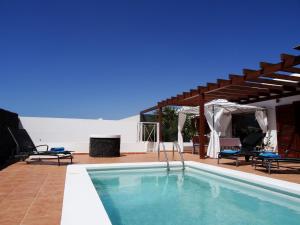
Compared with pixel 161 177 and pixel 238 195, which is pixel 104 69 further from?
pixel 238 195

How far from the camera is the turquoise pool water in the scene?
148 inches

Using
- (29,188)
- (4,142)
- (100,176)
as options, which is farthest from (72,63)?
(29,188)

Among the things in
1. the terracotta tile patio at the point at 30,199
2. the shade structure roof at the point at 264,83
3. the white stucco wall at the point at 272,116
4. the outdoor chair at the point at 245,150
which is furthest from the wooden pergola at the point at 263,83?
the terracotta tile patio at the point at 30,199

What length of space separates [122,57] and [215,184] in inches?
460

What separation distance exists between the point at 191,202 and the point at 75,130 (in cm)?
1175

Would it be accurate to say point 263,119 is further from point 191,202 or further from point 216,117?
point 191,202

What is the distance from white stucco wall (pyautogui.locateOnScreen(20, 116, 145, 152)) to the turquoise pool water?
6771 mm

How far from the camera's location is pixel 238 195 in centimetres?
507

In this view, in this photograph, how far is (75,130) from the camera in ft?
49.6

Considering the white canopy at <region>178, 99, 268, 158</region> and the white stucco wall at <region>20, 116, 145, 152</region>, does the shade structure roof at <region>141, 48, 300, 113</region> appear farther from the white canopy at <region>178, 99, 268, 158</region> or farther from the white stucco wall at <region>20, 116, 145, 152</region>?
the white stucco wall at <region>20, 116, 145, 152</region>

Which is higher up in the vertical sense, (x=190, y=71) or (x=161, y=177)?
(x=190, y=71)

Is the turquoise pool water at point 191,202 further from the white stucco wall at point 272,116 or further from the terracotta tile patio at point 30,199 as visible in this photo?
the white stucco wall at point 272,116

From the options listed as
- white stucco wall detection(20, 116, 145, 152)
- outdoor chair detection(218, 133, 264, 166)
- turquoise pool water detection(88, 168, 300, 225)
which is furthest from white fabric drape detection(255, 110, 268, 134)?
white stucco wall detection(20, 116, 145, 152)

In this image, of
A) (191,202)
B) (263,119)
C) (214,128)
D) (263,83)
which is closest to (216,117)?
(214,128)
